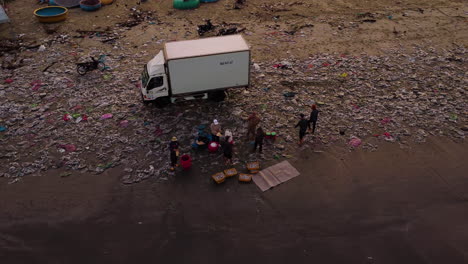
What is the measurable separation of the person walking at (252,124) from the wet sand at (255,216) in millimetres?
1849

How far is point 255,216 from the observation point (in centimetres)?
1041

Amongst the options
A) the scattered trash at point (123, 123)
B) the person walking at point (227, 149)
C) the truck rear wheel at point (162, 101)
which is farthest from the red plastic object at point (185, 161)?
the truck rear wheel at point (162, 101)

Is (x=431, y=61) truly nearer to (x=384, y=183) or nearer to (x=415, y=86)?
(x=415, y=86)

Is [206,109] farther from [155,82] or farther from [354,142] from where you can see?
[354,142]

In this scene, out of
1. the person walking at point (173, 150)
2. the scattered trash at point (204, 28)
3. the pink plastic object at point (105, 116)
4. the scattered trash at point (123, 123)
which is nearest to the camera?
the person walking at point (173, 150)

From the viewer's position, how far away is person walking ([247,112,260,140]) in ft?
40.5

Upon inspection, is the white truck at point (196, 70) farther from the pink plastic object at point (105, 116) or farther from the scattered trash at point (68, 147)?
the scattered trash at point (68, 147)

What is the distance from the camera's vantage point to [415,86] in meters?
15.6

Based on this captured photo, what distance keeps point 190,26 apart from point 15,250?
15.5 meters

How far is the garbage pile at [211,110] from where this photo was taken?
1233cm

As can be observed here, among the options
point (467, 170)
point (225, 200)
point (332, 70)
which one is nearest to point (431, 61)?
point (332, 70)

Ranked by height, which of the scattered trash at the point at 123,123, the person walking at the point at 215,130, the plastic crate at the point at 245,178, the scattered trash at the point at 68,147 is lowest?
the plastic crate at the point at 245,178

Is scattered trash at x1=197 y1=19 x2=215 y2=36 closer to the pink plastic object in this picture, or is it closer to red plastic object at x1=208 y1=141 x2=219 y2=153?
the pink plastic object

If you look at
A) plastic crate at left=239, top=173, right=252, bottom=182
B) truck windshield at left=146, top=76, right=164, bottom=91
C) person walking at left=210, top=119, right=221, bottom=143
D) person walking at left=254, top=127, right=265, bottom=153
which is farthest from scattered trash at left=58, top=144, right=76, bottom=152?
person walking at left=254, top=127, right=265, bottom=153
